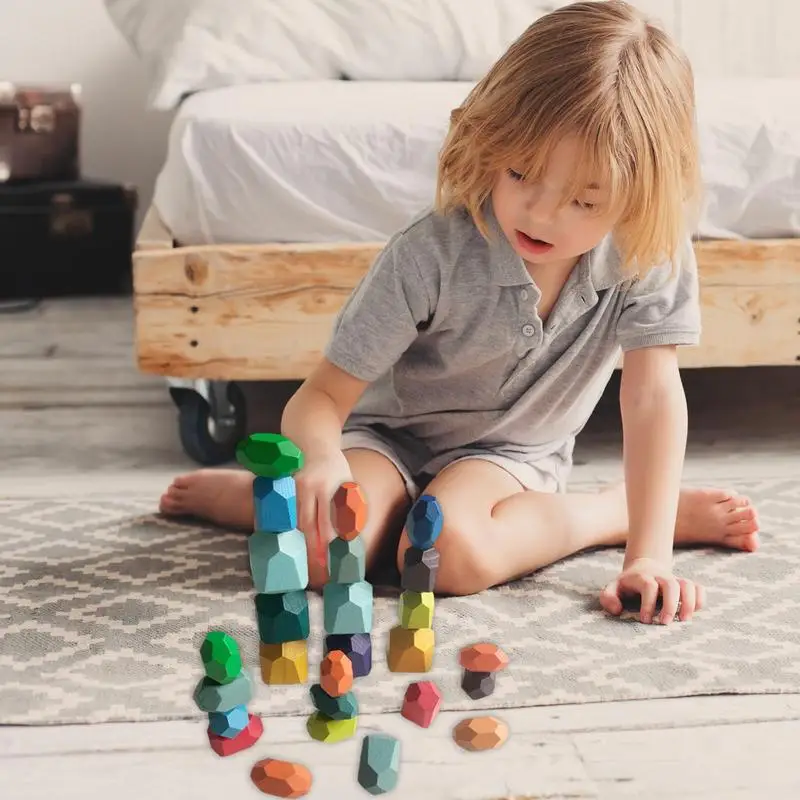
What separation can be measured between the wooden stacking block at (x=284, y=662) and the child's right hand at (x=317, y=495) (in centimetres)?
31

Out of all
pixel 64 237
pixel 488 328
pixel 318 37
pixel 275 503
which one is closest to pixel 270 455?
pixel 275 503

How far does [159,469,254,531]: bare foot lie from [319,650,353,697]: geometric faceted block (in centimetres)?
62

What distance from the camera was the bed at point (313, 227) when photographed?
130 centimetres

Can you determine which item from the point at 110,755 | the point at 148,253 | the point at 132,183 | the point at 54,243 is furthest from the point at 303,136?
the point at 132,183

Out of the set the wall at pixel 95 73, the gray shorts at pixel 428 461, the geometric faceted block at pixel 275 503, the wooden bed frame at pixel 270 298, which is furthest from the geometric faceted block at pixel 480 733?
the wall at pixel 95 73

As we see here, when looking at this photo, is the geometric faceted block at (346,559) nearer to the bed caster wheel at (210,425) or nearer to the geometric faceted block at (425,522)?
the geometric faceted block at (425,522)

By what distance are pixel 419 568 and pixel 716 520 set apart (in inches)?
25.0

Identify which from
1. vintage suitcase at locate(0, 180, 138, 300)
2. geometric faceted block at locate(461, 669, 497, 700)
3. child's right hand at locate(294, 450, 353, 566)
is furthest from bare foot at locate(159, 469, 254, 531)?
vintage suitcase at locate(0, 180, 138, 300)

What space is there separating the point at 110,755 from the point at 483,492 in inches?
16.6

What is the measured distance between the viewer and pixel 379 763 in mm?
520

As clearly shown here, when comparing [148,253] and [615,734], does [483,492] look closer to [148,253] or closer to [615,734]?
[615,734]

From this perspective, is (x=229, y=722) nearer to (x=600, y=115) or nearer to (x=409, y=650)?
(x=409, y=650)

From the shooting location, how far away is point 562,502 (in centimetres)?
107

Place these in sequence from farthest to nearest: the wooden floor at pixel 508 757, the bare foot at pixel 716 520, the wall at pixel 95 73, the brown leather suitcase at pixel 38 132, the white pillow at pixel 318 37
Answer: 1. the wall at pixel 95 73
2. the brown leather suitcase at pixel 38 132
3. the white pillow at pixel 318 37
4. the bare foot at pixel 716 520
5. the wooden floor at pixel 508 757
